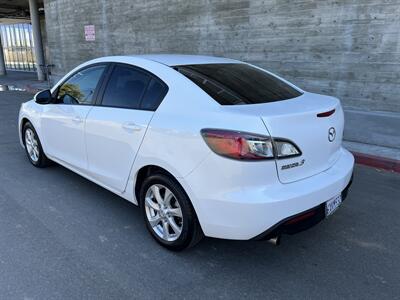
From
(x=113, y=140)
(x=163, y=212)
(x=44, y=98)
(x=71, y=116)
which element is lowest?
(x=163, y=212)

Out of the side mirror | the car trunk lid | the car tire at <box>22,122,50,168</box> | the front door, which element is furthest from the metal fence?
the car trunk lid

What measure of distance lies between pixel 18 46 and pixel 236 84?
107ft

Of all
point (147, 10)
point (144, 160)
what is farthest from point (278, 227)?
point (147, 10)

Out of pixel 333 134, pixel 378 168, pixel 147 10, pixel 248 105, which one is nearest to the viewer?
pixel 248 105

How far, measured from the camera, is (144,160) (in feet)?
→ 9.91

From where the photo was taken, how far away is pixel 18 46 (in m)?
30.7

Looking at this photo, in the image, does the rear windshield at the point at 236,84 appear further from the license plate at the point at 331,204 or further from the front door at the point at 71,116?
the front door at the point at 71,116

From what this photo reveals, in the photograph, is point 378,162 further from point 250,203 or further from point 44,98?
point 44,98

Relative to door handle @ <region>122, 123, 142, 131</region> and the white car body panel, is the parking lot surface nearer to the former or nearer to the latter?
the white car body panel

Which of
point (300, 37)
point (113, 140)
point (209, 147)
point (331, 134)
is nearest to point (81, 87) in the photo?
point (113, 140)

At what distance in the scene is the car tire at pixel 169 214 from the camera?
278cm

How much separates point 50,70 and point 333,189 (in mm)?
16180

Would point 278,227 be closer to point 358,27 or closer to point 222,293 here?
point 222,293

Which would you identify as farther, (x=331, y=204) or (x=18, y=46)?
(x=18, y=46)
